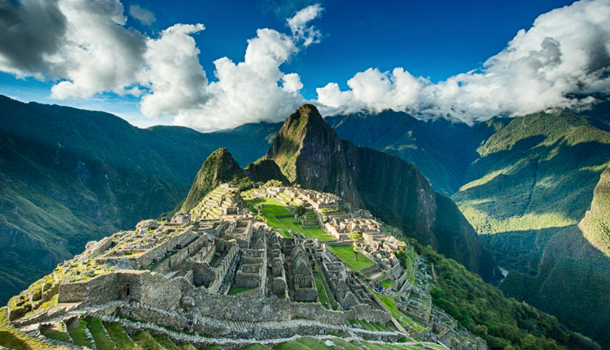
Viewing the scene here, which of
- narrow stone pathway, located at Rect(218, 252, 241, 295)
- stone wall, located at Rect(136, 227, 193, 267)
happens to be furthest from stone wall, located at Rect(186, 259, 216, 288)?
stone wall, located at Rect(136, 227, 193, 267)

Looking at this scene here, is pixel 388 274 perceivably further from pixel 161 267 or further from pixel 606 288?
pixel 606 288

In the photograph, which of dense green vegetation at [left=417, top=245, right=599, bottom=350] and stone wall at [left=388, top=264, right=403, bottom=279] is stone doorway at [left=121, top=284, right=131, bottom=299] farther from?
dense green vegetation at [left=417, top=245, right=599, bottom=350]

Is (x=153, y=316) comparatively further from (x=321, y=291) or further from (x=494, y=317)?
(x=494, y=317)

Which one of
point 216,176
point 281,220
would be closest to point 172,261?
point 281,220

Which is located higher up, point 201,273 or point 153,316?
point 201,273

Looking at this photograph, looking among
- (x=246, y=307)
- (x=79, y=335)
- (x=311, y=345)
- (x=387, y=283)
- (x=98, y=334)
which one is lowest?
(x=387, y=283)

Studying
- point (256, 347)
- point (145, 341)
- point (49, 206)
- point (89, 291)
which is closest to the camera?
point (145, 341)
